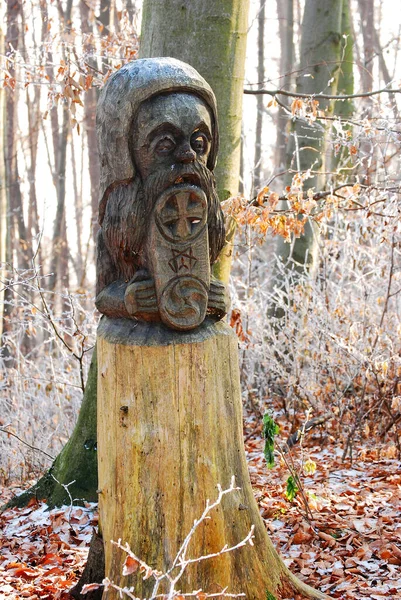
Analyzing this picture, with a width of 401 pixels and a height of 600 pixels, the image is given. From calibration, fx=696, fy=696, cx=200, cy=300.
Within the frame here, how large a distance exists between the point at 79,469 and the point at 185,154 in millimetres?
2805

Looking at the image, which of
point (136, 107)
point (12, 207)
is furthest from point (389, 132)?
point (12, 207)

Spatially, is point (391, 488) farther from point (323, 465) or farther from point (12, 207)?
point (12, 207)

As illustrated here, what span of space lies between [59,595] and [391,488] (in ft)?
9.18

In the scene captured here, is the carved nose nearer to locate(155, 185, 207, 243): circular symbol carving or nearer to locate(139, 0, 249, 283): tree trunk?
locate(155, 185, 207, 243): circular symbol carving

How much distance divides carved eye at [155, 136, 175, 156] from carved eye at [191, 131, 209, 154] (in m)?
0.12

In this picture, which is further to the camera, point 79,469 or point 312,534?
point 79,469

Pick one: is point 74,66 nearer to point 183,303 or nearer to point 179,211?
point 179,211

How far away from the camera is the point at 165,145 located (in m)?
3.15

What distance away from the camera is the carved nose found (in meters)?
3.09

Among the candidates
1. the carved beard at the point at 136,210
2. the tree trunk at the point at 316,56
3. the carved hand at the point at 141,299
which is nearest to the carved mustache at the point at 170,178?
the carved beard at the point at 136,210

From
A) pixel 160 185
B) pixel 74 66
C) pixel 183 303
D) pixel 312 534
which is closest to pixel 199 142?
pixel 160 185

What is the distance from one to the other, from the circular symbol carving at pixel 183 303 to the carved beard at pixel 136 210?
0.75ft

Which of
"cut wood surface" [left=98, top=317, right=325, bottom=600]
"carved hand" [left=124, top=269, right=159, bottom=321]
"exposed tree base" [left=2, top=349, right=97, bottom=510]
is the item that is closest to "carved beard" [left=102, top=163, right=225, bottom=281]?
"carved hand" [left=124, top=269, right=159, bottom=321]

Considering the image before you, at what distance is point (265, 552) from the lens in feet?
11.3
